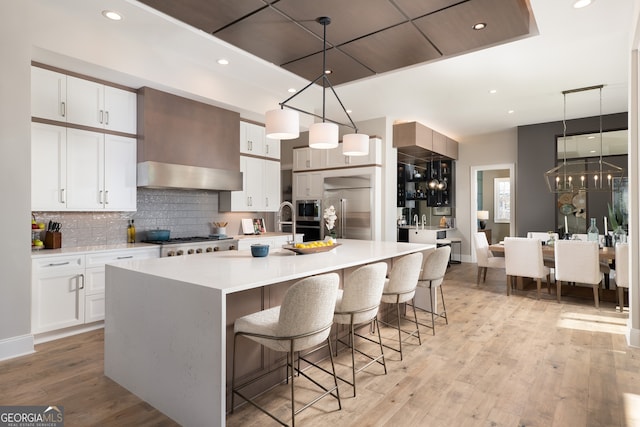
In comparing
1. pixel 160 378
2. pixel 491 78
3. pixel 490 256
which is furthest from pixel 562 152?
pixel 160 378

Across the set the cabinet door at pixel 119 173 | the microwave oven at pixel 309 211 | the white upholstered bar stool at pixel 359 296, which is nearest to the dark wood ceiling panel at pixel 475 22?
the white upholstered bar stool at pixel 359 296

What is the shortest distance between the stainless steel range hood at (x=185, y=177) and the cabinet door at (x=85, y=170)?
16.5 inches

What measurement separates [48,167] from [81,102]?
715mm

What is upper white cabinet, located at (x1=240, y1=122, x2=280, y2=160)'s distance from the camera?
5270 mm

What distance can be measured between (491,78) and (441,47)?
1863 mm

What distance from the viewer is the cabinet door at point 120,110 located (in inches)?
149

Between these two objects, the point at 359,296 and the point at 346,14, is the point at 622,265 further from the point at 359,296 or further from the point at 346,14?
the point at 346,14

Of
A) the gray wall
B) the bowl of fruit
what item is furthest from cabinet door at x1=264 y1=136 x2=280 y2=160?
the gray wall

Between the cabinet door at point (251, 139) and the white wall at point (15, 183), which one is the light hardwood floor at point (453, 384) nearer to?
the white wall at point (15, 183)

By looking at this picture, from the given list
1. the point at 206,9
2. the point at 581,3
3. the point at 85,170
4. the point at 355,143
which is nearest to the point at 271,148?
the point at 355,143

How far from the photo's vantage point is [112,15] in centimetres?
314

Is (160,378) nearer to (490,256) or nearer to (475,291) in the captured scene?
(475,291)

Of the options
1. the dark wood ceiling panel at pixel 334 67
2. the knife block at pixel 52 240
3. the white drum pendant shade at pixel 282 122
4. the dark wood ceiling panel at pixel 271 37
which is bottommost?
the knife block at pixel 52 240

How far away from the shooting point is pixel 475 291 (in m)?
5.29
